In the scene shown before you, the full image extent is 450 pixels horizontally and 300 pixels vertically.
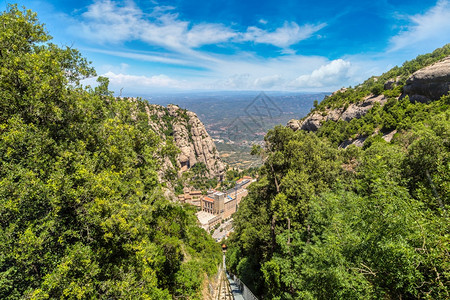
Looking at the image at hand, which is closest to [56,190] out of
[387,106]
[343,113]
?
[387,106]

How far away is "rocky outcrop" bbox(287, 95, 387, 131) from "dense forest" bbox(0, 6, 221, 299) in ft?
170

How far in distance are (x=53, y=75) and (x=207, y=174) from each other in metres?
135

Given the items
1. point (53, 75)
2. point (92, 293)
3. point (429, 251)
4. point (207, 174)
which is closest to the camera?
point (429, 251)

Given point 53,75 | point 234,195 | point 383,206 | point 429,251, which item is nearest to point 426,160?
point 383,206

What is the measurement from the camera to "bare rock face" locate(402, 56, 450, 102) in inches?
1153

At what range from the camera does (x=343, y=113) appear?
171 feet

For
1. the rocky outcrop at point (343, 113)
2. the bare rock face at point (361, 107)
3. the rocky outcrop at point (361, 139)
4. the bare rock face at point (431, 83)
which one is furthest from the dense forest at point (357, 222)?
the rocky outcrop at point (343, 113)

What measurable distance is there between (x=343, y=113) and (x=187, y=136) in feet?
325

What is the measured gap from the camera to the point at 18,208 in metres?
5.95

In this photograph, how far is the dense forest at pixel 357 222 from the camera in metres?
5.99

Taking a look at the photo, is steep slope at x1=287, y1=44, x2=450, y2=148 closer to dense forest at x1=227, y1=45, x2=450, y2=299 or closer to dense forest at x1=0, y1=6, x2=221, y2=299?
dense forest at x1=227, y1=45, x2=450, y2=299

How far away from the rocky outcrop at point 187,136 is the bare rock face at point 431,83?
10533 centimetres

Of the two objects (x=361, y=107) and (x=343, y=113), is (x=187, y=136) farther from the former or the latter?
(x=361, y=107)

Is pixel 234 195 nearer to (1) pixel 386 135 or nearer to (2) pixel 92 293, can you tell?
(1) pixel 386 135
